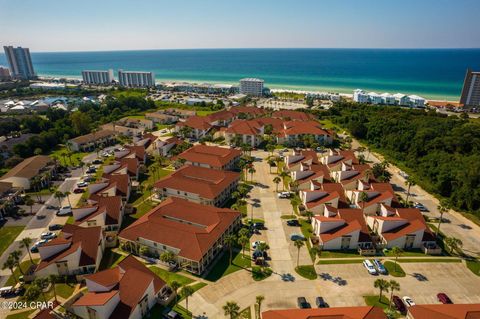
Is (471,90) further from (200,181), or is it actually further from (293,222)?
(200,181)

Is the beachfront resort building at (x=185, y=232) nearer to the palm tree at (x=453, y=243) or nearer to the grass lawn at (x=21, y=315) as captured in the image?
the grass lawn at (x=21, y=315)

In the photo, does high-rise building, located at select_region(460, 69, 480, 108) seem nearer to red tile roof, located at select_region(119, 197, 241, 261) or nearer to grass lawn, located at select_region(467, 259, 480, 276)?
grass lawn, located at select_region(467, 259, 480, 276)

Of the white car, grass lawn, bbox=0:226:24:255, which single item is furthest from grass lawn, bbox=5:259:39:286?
the white car

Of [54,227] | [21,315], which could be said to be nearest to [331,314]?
[21,315]

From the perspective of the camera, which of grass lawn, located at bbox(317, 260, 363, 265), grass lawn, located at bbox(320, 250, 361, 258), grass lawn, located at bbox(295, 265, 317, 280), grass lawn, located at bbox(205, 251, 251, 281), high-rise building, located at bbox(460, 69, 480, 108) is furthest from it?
high-rise building, located at bbox(460, 69, 480, 108)

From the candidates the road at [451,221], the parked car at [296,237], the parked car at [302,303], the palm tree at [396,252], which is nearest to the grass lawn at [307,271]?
the parked car at [302,303]

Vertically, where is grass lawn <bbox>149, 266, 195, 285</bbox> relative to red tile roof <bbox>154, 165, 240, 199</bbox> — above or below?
below
